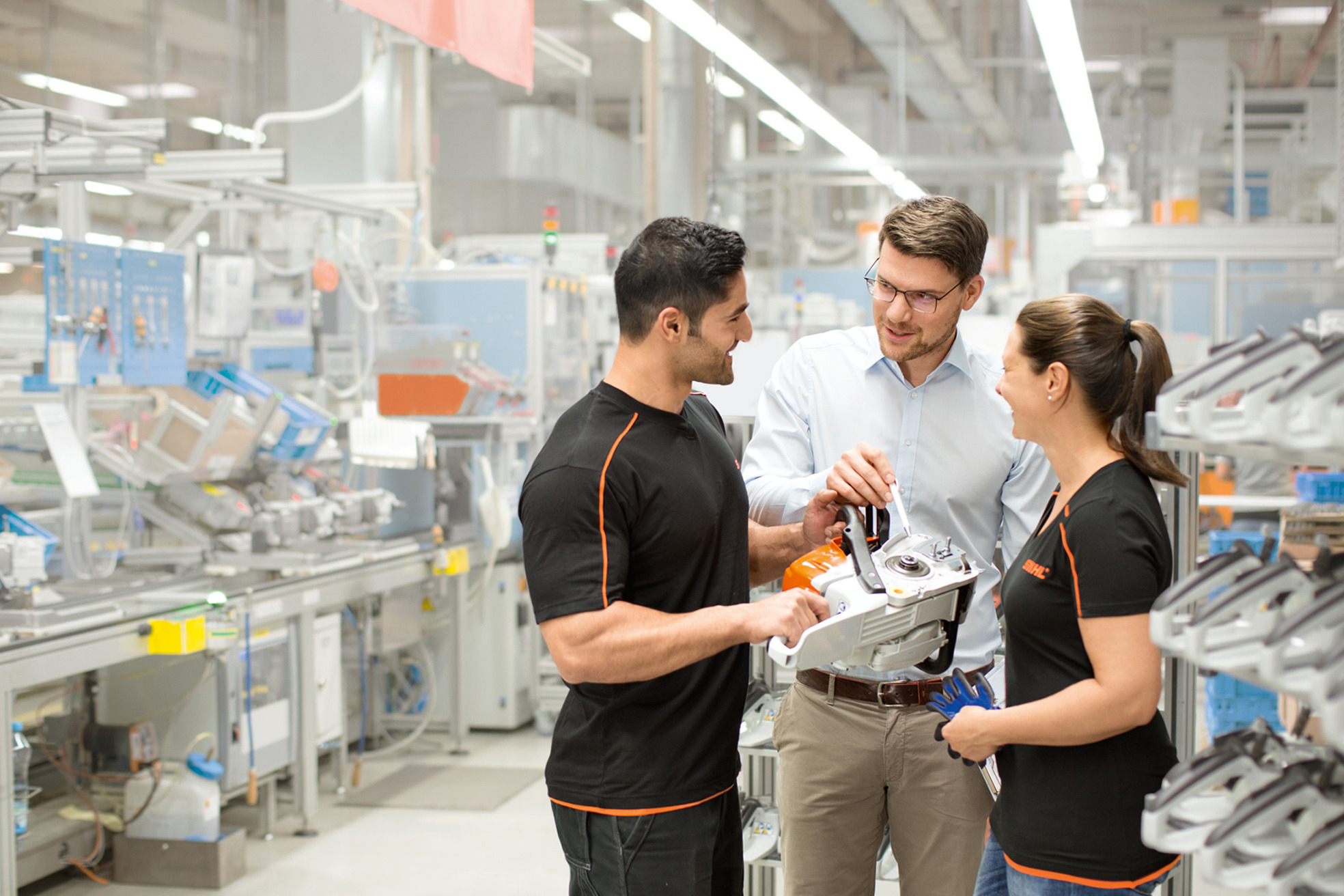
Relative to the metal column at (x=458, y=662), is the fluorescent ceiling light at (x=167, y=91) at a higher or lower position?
higher

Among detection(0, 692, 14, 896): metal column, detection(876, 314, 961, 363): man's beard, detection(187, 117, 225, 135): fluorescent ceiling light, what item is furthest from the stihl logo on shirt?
detection(187, 117, 225, 135): fluorescent ceiling light

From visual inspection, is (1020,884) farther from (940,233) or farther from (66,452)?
(66,452)

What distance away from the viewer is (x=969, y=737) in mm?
1609

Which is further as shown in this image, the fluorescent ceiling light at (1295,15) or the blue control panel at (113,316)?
the fluorescent ceiling light at (1295,15)

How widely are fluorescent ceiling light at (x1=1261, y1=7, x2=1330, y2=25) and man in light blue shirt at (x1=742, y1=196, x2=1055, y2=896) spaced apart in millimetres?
10424

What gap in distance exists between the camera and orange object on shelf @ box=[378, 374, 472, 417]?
5312mm

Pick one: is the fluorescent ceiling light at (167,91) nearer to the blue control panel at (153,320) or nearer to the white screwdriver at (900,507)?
the blue control panel at (153,320)

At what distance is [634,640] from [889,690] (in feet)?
1.81

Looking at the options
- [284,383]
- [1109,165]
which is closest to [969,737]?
[284,383]

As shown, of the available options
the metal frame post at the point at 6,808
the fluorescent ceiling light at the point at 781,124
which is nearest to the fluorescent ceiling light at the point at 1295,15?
the fluorescent ceiling light at the point at 781,124

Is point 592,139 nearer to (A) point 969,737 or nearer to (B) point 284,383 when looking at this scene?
(B) point 284,383

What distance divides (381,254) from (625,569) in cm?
499

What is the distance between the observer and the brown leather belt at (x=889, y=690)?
1944 mm

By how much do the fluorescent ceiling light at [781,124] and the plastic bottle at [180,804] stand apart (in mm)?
9319
